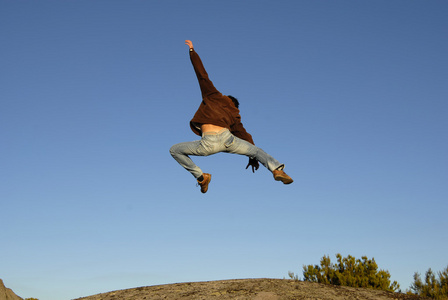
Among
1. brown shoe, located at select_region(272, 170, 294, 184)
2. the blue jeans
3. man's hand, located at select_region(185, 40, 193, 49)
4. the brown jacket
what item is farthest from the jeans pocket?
man's hand, located at select_region(185, 40, 193, 49)

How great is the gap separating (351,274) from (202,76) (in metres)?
10.6

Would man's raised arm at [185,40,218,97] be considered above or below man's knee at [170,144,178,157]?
above

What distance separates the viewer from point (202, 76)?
862 centimetres

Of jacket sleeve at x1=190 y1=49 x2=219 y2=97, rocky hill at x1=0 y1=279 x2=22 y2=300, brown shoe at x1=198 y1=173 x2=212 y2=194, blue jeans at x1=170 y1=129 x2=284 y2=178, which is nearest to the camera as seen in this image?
blue jeans at x1=170 y1=129 x2=284 y2=178

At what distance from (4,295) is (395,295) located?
31.2ft

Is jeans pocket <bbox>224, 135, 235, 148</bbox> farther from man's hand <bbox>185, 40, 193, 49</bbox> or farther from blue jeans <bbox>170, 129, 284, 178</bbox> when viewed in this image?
man's hand <bbox>185, 40, 193, 49</bbox>

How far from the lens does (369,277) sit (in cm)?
1602

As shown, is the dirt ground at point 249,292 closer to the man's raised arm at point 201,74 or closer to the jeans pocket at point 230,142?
the jeans pocket at point 230,142

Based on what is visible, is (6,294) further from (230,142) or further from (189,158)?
(230,142)

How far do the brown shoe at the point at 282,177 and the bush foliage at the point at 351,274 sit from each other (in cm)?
847

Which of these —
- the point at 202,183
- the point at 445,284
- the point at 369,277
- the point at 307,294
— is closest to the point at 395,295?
the point at 307,294

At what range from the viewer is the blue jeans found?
830cm

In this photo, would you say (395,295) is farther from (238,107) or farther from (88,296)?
(88,296)

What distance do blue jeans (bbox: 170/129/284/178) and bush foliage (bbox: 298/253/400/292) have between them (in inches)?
333
